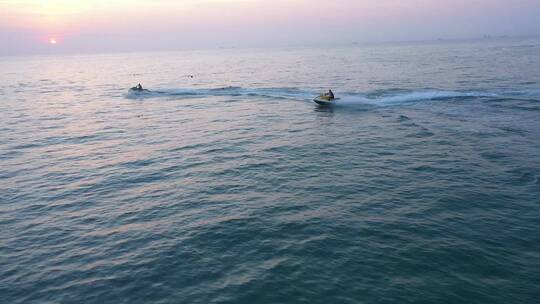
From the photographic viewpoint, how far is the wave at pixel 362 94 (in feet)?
208

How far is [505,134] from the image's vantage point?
4072cm

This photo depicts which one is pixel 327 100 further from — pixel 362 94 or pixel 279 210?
pixel 279 210

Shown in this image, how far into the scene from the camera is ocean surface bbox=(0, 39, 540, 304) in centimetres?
1800

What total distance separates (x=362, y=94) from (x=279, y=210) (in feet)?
172

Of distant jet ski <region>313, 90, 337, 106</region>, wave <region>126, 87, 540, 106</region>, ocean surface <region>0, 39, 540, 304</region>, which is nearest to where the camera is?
ocean surface <region>0, 39, 540, 304</region>

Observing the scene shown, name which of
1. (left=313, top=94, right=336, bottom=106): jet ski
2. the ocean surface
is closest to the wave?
(left=313, top=94, right=336, bottom=106): jet ski

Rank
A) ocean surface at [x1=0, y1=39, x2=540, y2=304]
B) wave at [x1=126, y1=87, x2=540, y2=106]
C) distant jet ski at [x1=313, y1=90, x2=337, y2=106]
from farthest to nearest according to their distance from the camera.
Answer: wave at [x1=126, y1=87, x2=540, y2=106] → distant jet ski at [x1=313, y1=90, x2=337, y2=106] → ocean surface at [x1=0, y1=39, x2=540, y2=304]

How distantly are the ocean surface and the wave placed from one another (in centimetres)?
908

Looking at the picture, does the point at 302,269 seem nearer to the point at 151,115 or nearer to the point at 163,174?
the point at 163,174

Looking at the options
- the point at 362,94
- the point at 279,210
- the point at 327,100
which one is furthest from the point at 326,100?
the point at 279,210

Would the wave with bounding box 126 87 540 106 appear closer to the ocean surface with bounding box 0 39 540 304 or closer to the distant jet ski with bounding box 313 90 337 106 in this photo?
the distant jet ski with bounding box 313 90 337 106

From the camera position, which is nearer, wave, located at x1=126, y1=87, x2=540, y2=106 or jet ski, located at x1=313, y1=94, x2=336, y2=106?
jet ski, located at x1=313, y1=94, x2=336, y2=106

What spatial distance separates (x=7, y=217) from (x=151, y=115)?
3791 centimetres

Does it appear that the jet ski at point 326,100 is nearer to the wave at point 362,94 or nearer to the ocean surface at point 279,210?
the wave at point 362,94
